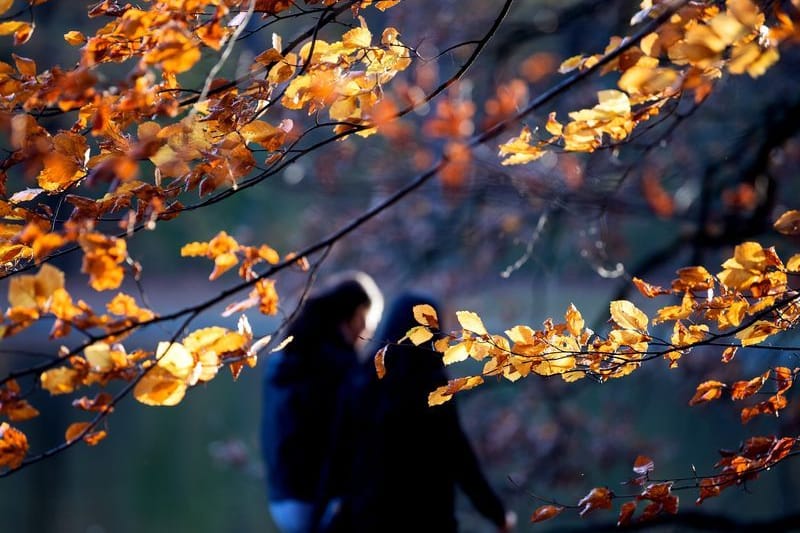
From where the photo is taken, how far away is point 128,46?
61.0 inches

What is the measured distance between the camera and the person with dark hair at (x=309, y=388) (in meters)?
3.80

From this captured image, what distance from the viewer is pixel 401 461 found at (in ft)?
11.7

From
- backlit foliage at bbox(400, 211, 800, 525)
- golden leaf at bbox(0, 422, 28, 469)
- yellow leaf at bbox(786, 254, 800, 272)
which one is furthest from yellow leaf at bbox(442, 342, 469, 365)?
golden leaf at bbox(0, 422, 28, 469)

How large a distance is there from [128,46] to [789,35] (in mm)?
1008

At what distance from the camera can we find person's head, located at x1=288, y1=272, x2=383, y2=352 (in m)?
3.80

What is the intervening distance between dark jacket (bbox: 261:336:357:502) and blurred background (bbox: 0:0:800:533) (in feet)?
1.72

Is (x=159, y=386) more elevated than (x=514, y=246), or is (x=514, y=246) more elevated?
(x=159, y=386)

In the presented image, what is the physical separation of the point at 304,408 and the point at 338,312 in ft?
1.35

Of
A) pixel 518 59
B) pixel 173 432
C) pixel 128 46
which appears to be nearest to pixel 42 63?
pixel 173 432

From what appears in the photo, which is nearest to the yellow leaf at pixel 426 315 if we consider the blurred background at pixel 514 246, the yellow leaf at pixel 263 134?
the blurred background at pixel 514 246

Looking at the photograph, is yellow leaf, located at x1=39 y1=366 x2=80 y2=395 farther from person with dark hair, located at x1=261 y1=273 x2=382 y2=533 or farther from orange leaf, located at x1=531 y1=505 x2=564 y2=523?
person with dark hair, located at x1=261 y1=273 x2=382 y2=533

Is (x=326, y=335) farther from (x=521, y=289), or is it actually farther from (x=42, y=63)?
(x=521, y=289)

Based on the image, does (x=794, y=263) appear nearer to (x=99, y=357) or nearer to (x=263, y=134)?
(x=263, y=134)

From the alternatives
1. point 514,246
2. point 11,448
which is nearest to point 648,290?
point 11,448
